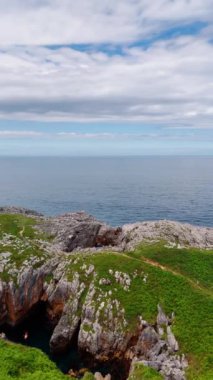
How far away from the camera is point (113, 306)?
175 ft

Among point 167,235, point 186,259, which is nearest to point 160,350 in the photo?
point 186,259

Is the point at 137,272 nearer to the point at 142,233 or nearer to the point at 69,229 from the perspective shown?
the point at 142,233

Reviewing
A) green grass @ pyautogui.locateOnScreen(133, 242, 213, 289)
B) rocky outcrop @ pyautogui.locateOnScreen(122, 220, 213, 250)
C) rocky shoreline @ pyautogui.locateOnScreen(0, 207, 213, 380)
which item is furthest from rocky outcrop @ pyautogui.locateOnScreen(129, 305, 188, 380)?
rocky outcrop @ pyautogui.locateOnScreen(122, 220, 213, 250)

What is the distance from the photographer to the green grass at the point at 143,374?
4122 centimetres

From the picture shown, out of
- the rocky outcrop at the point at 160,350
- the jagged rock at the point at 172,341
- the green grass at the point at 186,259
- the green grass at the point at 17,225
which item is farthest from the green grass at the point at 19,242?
the jagged rock at the point at 172,341

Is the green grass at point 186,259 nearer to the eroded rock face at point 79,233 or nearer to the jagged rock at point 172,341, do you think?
the jagged rock at point 172,341

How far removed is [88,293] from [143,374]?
1643cm

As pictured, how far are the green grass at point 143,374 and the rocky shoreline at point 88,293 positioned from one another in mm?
1081

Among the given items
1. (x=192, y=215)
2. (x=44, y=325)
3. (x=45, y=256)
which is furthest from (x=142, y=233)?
(x=192, y=215)

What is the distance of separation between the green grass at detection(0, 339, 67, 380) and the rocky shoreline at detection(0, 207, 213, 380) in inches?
306

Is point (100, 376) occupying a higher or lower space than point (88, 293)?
lower

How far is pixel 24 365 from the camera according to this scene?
43.4m

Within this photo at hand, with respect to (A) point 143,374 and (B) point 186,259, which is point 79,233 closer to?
(B) point 186,259

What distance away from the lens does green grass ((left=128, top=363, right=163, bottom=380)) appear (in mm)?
41219
